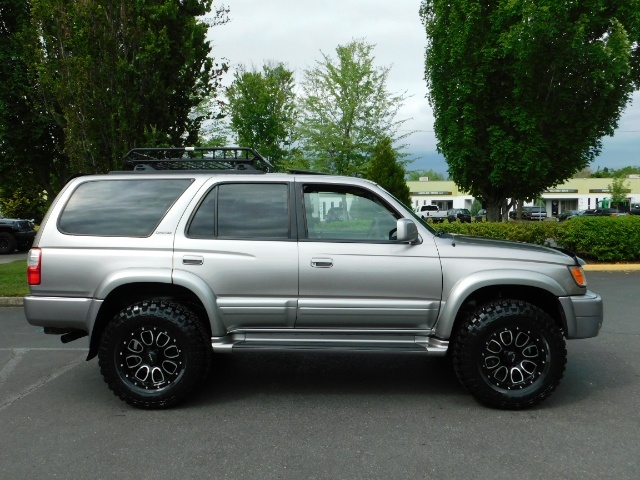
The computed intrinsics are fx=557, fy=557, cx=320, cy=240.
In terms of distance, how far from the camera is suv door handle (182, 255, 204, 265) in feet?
14.7

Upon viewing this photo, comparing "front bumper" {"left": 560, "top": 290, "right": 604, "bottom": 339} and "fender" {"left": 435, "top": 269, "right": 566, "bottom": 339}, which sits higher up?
"fender" {"left": 435, "top": 269, "right": 566, "bottom": 339}

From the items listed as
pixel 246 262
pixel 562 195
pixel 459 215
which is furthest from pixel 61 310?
pixel 562 195

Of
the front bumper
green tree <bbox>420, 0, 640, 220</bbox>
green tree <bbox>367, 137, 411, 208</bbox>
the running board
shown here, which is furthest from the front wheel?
green tree <bbox>367, 137, 411, 208</bbox>

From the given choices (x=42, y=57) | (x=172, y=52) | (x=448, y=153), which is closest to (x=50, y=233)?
(x=172, y=52)

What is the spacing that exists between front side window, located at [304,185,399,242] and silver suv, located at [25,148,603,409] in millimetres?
29

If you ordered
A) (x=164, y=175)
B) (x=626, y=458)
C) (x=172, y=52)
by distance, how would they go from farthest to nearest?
(x=172, y=52) < (x=164, y=175) < (x=626, y=458)

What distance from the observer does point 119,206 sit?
4.73m

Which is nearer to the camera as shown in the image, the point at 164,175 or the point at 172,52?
the point at 164,175

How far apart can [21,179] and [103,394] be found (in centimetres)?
2469

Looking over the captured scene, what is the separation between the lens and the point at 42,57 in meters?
12.4

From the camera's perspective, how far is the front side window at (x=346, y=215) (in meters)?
4.64

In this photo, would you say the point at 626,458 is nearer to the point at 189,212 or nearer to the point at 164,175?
the point at 189,212

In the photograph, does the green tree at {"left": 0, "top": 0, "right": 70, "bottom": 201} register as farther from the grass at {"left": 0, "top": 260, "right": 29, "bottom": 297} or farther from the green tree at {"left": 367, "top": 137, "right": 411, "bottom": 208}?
the green tree at {"left": 367, "top": 137, "right": 411, "bottom": 208}

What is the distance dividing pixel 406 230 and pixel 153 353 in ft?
7.42
